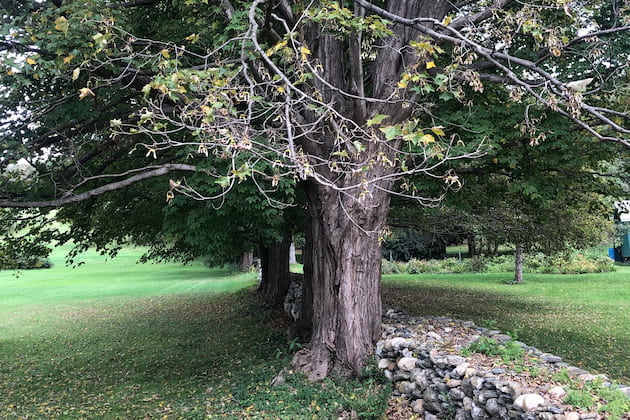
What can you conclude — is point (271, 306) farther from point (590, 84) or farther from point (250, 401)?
point (590, 84)

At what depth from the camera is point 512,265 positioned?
26.0 meters

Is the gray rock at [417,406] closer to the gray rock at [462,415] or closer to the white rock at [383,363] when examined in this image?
the gray rock at [462,415]

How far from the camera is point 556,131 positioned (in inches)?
277

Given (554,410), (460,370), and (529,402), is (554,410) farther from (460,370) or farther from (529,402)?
(460,370)

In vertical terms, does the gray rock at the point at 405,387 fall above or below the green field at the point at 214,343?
above

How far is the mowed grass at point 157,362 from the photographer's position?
652cm

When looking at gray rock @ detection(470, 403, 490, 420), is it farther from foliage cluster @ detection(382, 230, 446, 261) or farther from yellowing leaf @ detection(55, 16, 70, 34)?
foliage cluster @ detection(382, 230, 446, 261)

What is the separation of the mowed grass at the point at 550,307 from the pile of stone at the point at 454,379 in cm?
82

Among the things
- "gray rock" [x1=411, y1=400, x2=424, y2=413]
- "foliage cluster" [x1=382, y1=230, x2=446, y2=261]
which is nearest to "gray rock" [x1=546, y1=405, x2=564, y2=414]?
"gray rock" [x1=411, y1=400, x2=424, y2=413]

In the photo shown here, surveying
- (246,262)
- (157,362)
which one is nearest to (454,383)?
(157,362)

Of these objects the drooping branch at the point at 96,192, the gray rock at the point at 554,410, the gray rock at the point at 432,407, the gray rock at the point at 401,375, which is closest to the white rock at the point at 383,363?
the gray rock at the point at 401,375

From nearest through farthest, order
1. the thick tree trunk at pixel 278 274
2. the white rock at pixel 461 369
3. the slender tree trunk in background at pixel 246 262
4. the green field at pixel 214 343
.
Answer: the white rock at pixel 461 369
the green field at pixel 214 343
the thick tree trunk at pixel 278 274
the slender tree trunk in background at pixel 246 262

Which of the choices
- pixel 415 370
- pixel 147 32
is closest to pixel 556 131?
pixel 415 370

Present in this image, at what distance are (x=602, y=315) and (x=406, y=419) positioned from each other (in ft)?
33.0
